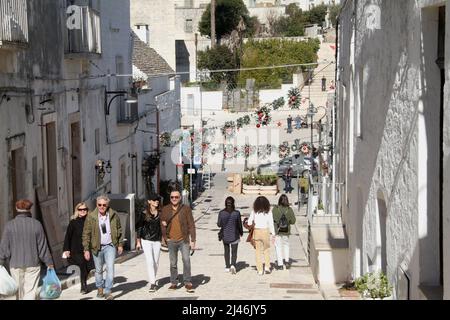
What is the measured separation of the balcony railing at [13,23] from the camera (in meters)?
13.1

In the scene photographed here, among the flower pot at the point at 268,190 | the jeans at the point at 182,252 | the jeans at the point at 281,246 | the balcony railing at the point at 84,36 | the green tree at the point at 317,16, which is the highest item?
the green tree at the point at 317,16

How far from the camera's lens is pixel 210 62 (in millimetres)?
61844

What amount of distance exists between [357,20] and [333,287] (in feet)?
14.0

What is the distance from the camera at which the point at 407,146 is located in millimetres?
8219

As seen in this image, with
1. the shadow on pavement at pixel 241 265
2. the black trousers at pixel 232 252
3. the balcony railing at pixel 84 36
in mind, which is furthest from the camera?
the balcony railing at pixel 84 36

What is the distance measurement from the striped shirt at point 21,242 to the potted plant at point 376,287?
3.77 metres

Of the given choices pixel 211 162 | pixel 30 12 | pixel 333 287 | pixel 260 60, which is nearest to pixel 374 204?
pixel 333 287

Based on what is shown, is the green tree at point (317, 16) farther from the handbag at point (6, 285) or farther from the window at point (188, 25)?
the handbag at point (6, 285)

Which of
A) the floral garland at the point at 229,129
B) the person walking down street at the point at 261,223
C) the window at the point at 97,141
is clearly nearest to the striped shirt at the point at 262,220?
the person walking down street at the point at 261,223

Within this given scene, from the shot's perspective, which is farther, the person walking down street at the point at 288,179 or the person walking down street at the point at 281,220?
the person walking down street at the point at 288,179

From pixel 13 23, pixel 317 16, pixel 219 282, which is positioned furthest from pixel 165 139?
pixel 317 16

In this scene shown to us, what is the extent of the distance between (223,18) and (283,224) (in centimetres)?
5746
